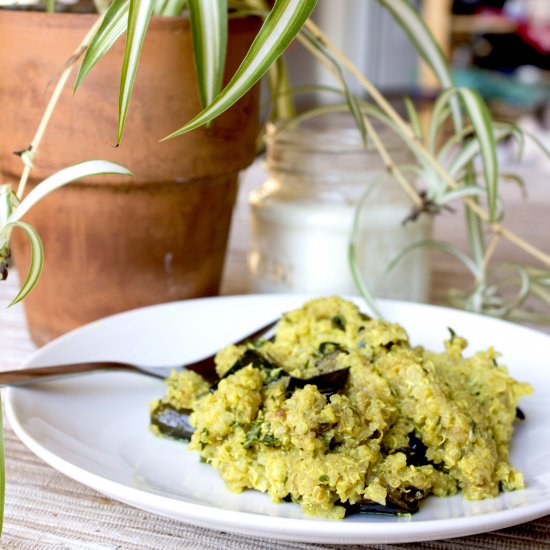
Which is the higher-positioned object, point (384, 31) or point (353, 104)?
point (353, 104)

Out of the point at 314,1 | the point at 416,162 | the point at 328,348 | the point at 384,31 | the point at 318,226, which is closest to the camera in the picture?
the point at 314,1

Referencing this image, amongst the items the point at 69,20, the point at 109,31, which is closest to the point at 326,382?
the point at 109,31

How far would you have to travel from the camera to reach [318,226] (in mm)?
999

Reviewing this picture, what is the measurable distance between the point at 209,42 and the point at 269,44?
21 cm

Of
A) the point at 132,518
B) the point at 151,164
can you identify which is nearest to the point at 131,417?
the point at 132,518

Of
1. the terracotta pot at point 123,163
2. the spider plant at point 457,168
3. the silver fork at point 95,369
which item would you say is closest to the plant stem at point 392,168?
the spider plant at point 457,168

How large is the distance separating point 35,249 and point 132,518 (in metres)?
0.21

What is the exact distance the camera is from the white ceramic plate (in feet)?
1.63

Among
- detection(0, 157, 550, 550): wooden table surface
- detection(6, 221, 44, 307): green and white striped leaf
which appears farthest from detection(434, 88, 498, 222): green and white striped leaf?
detection(6, 221, 44, 307): green and white striped leaf

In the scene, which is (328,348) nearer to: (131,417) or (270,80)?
(131,417)

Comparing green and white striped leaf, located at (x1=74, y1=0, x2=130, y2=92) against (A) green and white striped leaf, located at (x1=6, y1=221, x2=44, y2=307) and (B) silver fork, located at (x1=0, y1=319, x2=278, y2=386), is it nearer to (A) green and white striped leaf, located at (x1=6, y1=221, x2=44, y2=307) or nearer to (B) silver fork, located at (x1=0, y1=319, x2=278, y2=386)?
(A) green and white striped leaf, located at (x1=6, y1=221, x2=44, y2=307)

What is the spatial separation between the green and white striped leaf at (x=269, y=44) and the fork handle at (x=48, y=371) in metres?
0.27

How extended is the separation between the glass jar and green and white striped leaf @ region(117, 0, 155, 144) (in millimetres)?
437

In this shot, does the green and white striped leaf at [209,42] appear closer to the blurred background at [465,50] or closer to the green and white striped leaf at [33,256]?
the green and white striped leaf at [33,256]
